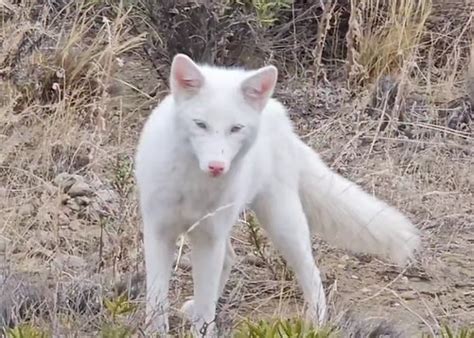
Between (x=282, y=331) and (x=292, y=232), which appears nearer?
(x=282, y=331)

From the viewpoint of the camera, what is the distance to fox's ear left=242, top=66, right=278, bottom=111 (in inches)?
142

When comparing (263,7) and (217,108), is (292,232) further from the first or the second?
(263,7)

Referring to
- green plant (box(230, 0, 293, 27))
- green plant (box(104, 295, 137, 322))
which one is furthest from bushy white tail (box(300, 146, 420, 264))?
green plant (box(230, 0, 293, 27))

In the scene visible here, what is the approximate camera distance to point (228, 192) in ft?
12.5

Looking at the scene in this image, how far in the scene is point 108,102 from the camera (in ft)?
20.4

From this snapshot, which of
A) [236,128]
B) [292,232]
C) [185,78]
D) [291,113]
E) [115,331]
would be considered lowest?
[291,113]

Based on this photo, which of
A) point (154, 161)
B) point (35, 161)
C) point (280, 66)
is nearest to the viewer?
point (154, 161)

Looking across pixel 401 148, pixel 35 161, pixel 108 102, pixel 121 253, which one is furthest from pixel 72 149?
pixel 401 148

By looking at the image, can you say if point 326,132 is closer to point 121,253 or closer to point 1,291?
point 121,253

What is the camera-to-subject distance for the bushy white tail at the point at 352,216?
175 inches

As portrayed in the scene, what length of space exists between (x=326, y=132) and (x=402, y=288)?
62.9 inches

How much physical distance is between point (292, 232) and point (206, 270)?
49 cm

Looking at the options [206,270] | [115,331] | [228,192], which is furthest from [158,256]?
[115,331]

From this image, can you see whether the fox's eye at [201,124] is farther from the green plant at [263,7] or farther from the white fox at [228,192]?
the green plant at [263,7]
